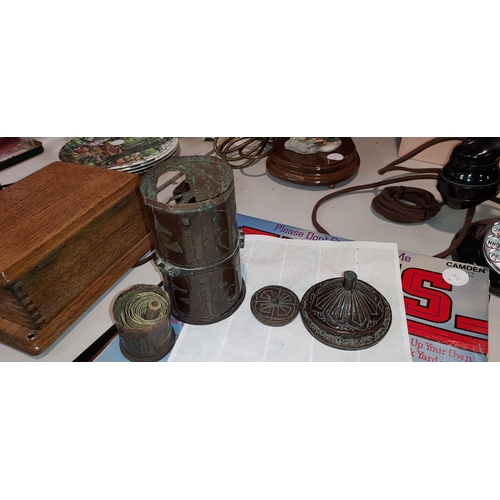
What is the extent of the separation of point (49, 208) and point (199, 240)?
340 mm

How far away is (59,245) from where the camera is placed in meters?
0.78

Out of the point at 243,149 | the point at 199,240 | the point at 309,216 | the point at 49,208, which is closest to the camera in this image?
the point at 199,240

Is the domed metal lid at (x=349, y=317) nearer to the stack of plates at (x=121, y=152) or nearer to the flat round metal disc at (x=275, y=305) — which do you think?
the flat round metal disc at (x=275, y=305)

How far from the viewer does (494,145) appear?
86 centimetres

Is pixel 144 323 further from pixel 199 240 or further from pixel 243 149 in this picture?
pixel 243 149

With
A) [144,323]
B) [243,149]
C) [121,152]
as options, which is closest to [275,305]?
[144,323]

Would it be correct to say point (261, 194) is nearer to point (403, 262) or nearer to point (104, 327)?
point (403, 262)

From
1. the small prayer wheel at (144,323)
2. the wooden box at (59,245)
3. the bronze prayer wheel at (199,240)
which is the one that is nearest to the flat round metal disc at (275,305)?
the bronze prayer wheel at (199,240)

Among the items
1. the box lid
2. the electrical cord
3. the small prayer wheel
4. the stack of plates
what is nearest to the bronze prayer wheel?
the small prayer wheel

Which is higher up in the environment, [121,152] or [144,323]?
[121,152]

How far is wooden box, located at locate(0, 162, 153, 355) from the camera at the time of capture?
0.75 m

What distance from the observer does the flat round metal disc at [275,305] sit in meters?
0.86

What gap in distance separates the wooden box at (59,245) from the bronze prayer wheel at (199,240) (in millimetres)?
170

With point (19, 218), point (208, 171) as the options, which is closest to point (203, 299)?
point (208, 171)
